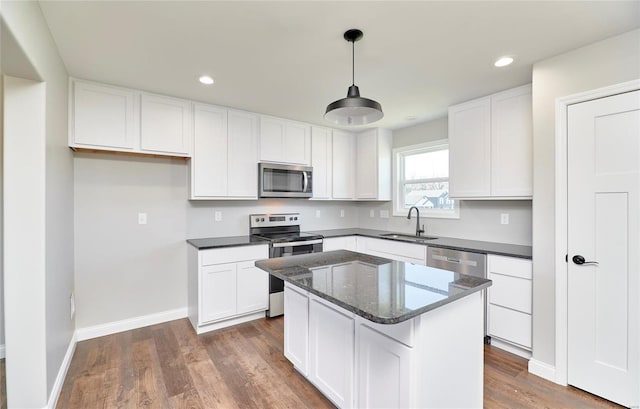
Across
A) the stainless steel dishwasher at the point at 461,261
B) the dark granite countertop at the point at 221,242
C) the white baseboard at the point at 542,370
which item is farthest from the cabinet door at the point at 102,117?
the white baseboard at the point at 542,370

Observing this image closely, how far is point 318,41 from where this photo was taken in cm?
201

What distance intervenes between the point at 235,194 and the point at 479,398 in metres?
2.87

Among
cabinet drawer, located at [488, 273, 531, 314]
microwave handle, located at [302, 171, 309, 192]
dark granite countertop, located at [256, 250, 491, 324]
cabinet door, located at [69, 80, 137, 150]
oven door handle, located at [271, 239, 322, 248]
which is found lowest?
cabinet drawer, located at [488, 273, 531, 314]

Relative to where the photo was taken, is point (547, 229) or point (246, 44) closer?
point (246, 44)

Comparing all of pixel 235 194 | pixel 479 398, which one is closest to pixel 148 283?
→ pixel 235 194

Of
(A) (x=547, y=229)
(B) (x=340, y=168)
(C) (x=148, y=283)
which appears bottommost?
(C) (x=148, y=283)

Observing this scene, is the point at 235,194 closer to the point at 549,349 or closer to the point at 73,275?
the point at 73,275

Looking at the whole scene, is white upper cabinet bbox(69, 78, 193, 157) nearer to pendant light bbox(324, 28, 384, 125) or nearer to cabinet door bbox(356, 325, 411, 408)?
pendant light bbox(324, 28, 384, 125)

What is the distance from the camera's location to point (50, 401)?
1.83m

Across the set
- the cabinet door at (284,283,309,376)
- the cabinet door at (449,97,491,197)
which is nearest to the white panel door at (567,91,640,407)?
the cabinet door at (449,97,491,197)

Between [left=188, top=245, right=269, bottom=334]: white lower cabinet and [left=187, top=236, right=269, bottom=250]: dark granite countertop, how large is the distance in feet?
0.16

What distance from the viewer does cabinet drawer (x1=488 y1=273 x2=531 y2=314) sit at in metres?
2.43

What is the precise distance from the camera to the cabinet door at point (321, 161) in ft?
13.4

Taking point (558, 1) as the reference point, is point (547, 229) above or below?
below
